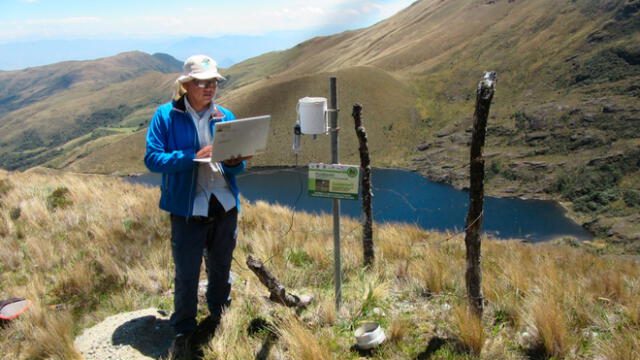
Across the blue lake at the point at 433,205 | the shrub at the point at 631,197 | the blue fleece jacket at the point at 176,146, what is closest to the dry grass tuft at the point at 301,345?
the blue fleece jacket at the point at 176,146

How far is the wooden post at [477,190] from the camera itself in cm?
291

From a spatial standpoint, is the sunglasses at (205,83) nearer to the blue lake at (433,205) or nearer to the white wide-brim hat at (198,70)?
the white wide-brim hat at (198,70)

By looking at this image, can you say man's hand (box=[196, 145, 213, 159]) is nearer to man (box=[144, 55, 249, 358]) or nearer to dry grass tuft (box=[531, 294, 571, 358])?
man (box=[144, 55, 249, 358])

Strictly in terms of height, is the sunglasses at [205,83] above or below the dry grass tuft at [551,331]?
above

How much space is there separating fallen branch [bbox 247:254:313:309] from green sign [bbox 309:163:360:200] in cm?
73

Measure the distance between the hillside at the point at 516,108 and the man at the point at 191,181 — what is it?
51.7 metres

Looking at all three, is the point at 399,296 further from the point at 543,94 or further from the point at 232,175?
the point at 543,94

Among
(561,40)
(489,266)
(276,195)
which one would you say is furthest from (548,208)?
(489,266)

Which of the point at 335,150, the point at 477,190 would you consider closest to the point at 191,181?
the point at 335,150

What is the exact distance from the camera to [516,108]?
80500mm

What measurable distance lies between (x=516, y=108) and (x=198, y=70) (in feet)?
289

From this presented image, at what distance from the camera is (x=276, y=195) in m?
66.2

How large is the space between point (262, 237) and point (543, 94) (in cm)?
8976

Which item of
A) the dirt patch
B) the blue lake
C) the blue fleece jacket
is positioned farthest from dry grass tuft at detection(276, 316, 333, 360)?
the blue lake
